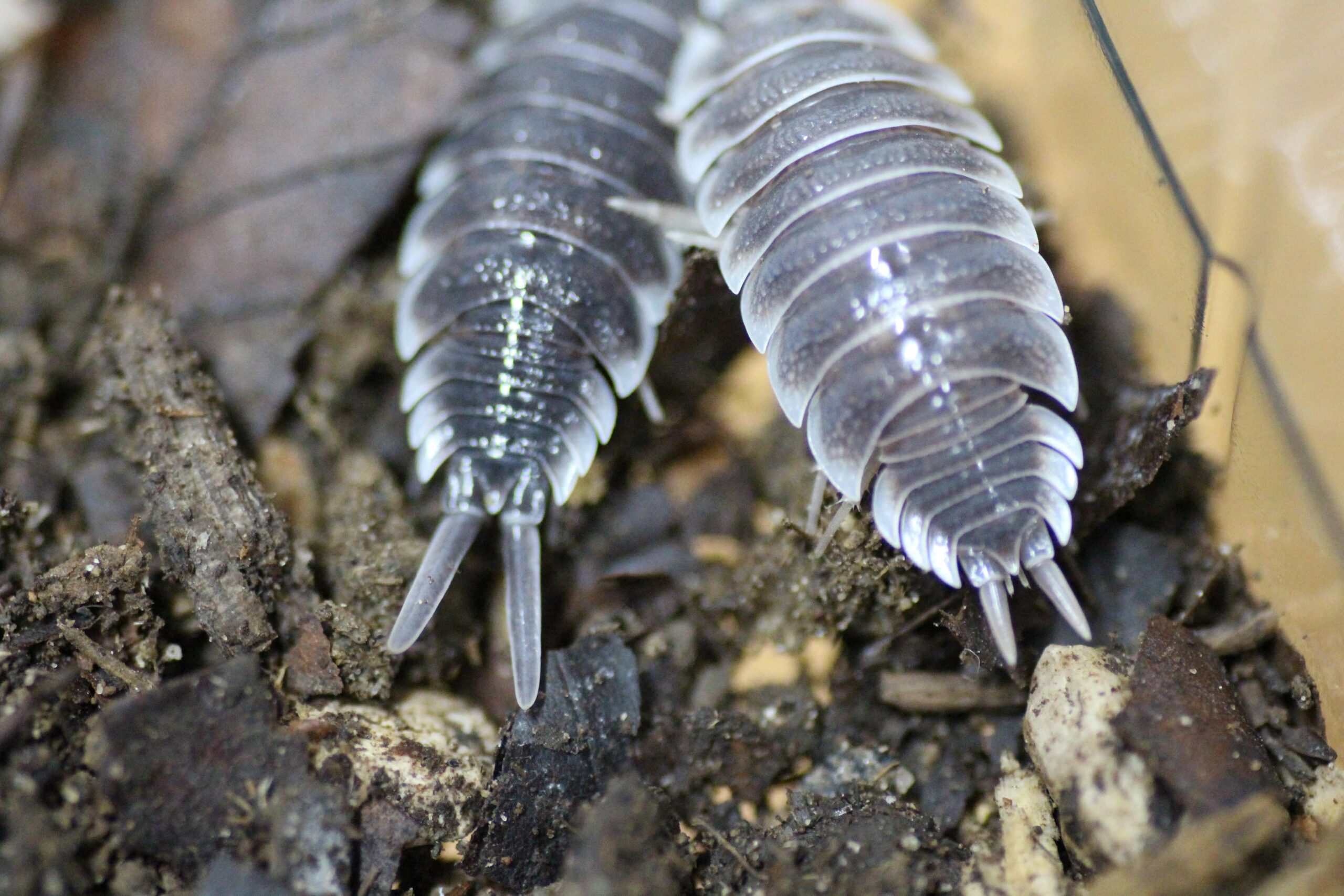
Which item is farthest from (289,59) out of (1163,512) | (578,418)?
(1163,512)

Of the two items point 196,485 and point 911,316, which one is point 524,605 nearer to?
point 196,485

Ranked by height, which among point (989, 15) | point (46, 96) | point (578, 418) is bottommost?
point (578, 418)

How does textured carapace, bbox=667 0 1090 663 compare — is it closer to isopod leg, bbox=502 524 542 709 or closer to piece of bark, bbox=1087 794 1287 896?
piece of bark, bbox=1087 794 1287 896

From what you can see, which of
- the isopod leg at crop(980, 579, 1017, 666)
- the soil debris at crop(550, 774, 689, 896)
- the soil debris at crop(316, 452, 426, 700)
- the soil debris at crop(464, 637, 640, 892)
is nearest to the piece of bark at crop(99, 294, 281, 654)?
the soil debris at crop(316, 452, 426, 700)

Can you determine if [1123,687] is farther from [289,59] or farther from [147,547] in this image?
[289,59]

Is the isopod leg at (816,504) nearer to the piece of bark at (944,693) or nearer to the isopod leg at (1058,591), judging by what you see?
the piece of bark at (944,693)

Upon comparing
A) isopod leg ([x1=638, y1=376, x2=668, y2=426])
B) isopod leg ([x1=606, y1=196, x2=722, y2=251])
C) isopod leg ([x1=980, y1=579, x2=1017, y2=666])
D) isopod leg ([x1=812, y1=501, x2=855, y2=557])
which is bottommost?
isopod leg ([x1=980, y1=579, x2=1017, y2=666])
